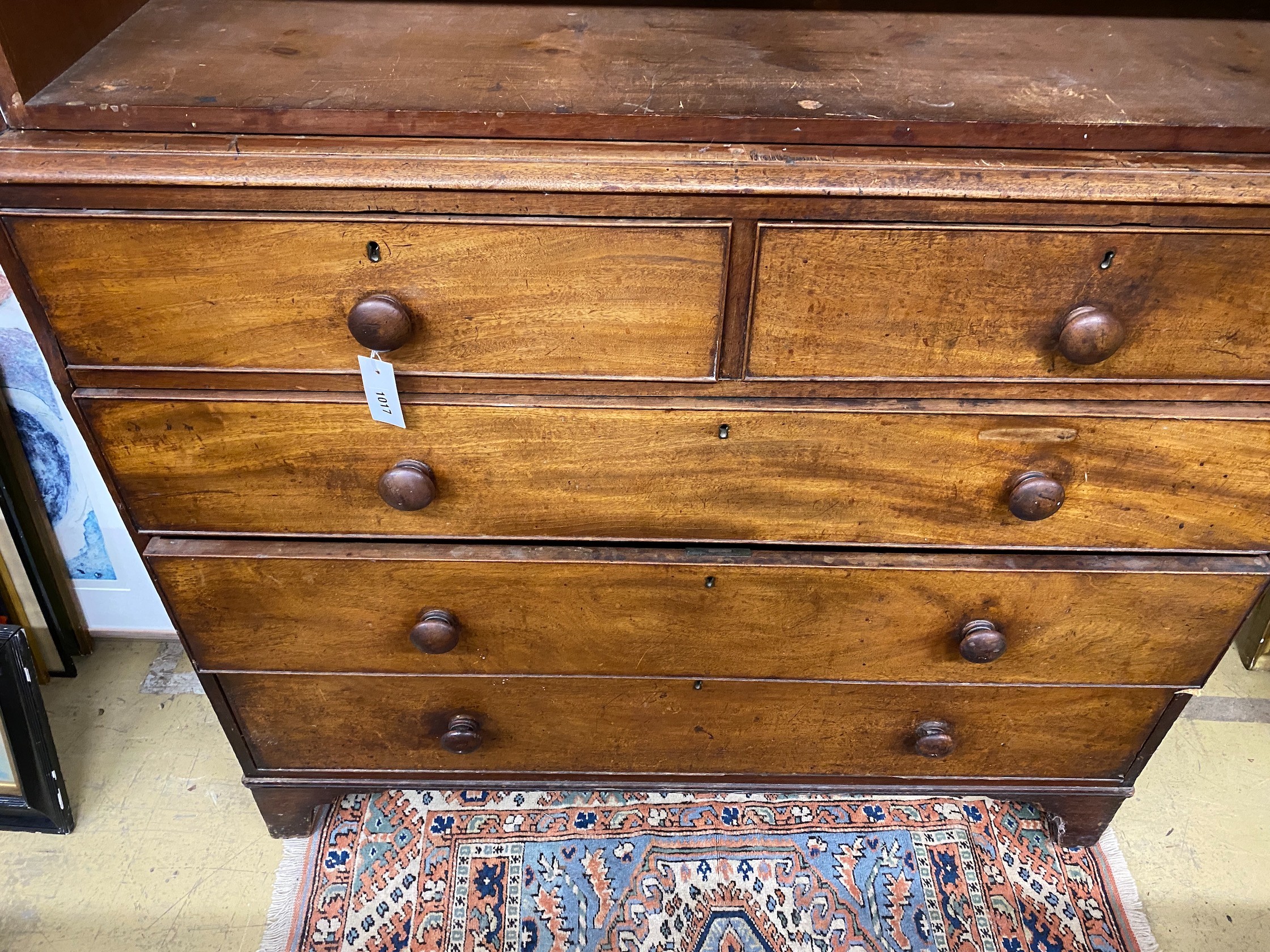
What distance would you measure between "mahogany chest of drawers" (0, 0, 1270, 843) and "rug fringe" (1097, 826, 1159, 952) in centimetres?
31

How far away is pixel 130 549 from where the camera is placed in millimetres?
1572

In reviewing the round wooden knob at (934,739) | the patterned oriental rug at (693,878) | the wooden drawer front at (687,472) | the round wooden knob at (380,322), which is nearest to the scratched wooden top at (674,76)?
the round wooden knob at (380,322)

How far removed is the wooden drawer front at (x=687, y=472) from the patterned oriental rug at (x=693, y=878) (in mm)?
657

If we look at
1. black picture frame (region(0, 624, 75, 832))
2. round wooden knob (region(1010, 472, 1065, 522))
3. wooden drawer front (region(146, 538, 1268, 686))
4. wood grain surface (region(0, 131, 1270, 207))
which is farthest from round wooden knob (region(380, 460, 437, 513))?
black picture frame (region(0, 624, 75, 832))

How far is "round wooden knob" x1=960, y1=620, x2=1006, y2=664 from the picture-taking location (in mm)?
1088

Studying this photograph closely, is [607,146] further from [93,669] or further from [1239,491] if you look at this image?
[93,669]

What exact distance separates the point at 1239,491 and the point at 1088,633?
0.25 meters

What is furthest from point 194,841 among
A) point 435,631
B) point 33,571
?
point 435,631

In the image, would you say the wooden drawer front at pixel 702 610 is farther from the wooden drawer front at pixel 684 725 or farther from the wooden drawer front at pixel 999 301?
the wooden drawer front at pixel 999 301

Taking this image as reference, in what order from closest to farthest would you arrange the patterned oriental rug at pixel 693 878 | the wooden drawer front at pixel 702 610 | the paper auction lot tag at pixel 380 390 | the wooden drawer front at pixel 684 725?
the paper auction lot tag at pixel 380 390 → the wooden drawer front at pixel 702 610 → the wooden drawer front at pixel 684 725 → the patterned oriental rug at pixel 693 878

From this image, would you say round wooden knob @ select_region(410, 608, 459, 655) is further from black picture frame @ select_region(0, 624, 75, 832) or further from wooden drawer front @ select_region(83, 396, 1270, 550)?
black picture frame @ select_region(0, 624, 75, 832)

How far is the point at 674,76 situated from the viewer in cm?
87

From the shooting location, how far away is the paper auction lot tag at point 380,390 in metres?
0.89

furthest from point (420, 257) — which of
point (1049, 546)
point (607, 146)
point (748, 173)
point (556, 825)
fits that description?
point (556, 825)
